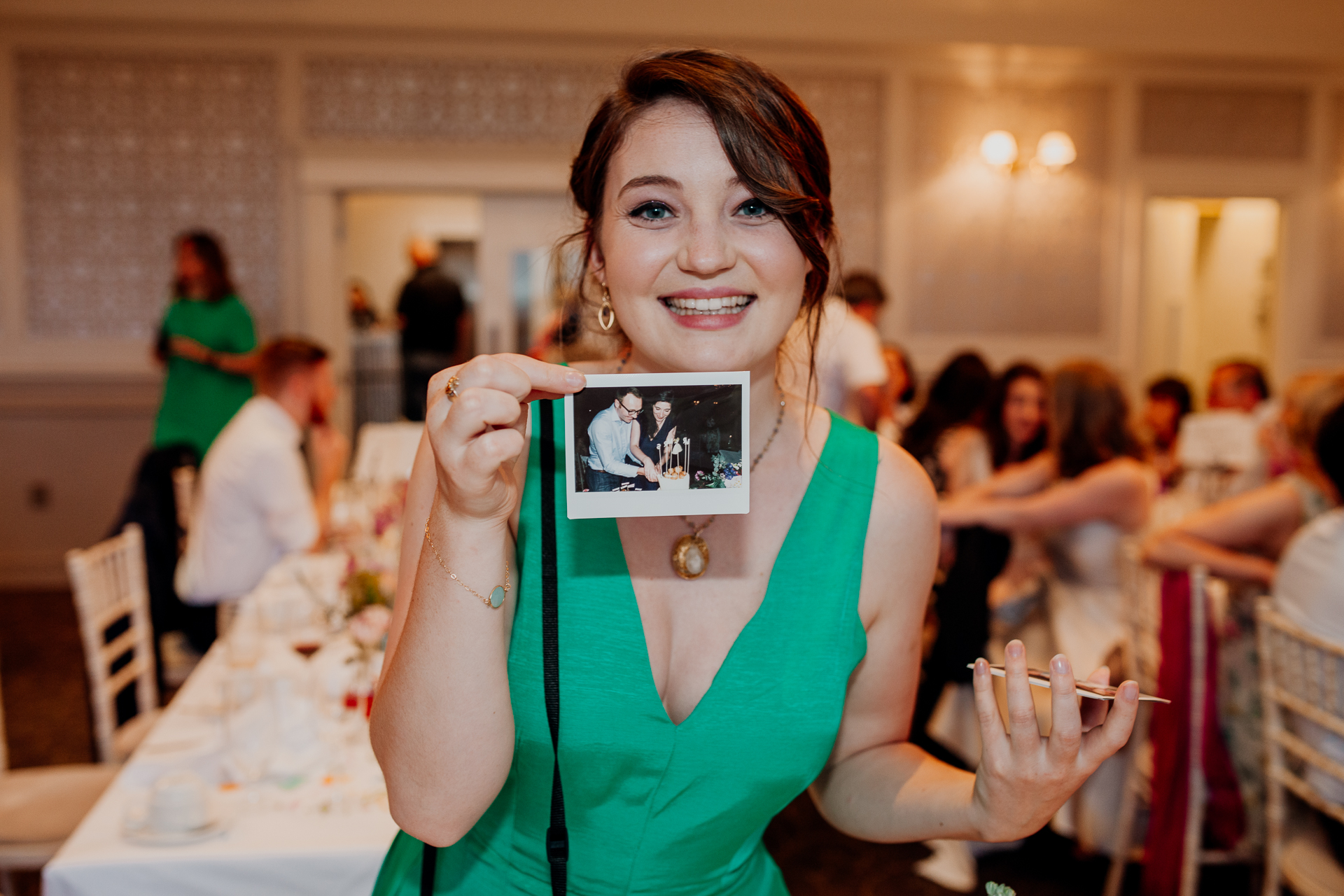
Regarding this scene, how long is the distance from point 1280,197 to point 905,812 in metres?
6.94

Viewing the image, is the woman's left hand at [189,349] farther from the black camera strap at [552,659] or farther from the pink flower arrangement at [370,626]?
the black camera strap at [552,659]

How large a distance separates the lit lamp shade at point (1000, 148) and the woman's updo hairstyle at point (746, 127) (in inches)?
219

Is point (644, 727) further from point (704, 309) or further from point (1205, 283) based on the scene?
point (1205, 283)

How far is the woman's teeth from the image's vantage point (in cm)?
104

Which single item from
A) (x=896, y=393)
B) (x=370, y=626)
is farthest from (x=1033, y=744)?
(x=896, y=393)

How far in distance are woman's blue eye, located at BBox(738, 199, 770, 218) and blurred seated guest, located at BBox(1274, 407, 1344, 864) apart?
1.75 m

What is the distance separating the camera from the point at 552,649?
1.06 meters

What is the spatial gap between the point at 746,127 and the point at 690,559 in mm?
504

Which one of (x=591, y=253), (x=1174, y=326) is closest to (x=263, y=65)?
(x=591, y=253)

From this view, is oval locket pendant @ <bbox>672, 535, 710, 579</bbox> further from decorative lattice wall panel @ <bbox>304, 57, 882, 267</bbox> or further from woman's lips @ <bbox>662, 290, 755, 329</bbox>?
decorative lattice wall panel @ <bbox>304, 57, 882, 267</bbox>

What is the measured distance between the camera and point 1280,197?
655 centimetres

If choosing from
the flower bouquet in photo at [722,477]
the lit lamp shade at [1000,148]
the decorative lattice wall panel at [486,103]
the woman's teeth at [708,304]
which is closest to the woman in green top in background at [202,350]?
the decorative lattice wall panel at [486,103]

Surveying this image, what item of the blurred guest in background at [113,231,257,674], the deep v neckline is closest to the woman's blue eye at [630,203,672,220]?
the deep v neckline

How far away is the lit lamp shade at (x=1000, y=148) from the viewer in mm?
6160
